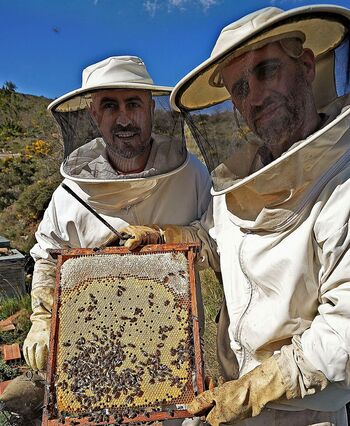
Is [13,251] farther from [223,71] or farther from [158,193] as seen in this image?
[223,71]

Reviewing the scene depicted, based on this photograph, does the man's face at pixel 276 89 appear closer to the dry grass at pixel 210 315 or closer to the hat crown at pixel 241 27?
the hat crown at pixel 241 27

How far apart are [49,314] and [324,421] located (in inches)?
67.1

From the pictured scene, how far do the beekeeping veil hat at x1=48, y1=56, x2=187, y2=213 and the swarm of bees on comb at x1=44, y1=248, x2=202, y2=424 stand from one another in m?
0.49

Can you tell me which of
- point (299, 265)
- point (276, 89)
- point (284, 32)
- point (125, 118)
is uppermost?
point (284, 32)

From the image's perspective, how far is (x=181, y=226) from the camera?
2869 mm

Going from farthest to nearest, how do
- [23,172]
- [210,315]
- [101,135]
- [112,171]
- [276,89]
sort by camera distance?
1. [23,172]
2. [210,315]
3. [101,135]
4. [112,171]
5. [276,89]

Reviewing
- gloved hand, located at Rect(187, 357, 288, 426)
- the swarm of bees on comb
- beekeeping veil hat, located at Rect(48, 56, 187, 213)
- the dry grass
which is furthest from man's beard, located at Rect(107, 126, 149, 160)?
the dry grass

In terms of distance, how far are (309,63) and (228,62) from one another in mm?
363

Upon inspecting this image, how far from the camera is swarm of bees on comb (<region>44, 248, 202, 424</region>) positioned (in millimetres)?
2236

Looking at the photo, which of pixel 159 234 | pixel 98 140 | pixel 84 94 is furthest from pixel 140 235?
pixel 84 94

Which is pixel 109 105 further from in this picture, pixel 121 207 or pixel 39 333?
pixel 39 333

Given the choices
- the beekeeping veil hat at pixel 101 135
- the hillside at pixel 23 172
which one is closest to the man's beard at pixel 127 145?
the beekeeping veil hat at pixel 101 135

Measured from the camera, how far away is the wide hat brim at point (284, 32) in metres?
→ 1.75

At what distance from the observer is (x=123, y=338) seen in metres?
2.42
